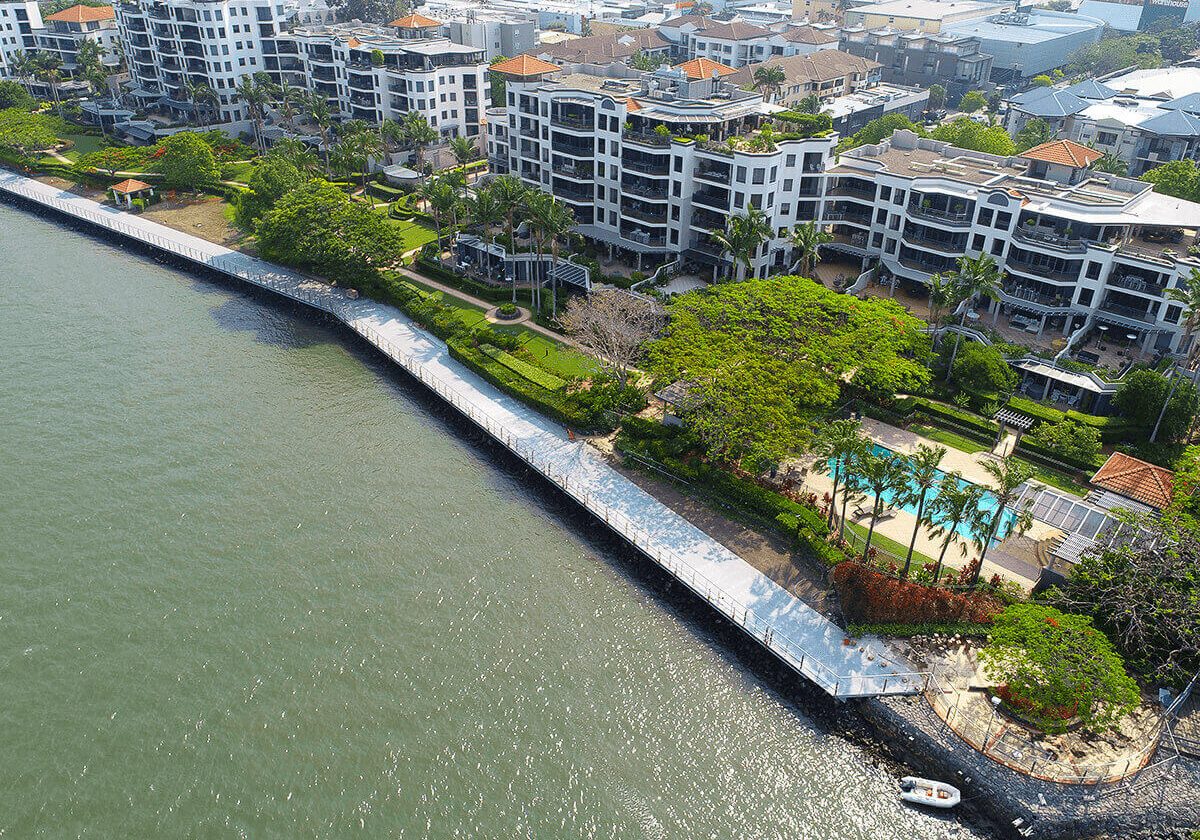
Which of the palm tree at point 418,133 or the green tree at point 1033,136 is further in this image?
the green tree at point 1033,136

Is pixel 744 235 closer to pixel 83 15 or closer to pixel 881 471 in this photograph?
pixel 881 471

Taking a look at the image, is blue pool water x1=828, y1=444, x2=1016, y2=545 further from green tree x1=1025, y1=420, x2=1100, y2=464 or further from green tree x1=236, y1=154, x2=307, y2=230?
green tree x1=236, y1=154, x2=307, y2=230

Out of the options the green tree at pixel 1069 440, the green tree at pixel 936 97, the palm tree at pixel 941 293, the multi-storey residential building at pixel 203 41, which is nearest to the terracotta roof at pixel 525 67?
the palm tree at pixel 941 293

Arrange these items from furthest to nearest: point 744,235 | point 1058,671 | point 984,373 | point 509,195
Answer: point 509,195
point 744,235
point 984,373
point 1058,671

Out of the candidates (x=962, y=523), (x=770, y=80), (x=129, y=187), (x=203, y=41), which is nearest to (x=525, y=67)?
(x=770, y=80)

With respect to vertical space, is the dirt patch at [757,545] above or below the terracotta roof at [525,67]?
below

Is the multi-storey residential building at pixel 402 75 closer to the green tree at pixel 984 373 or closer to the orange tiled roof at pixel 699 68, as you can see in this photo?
the orange tiled roof at pixel 699 68
